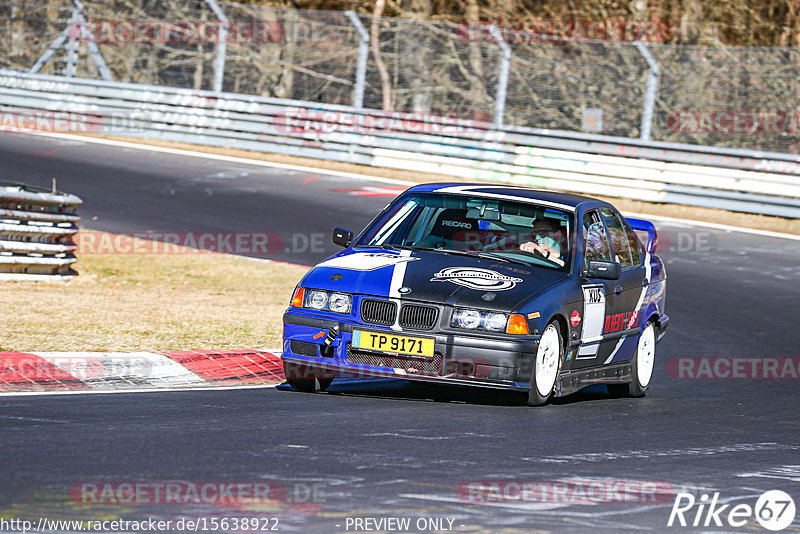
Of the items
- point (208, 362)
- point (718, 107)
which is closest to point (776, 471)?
point (208, 362)

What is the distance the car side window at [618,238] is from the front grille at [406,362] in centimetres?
226

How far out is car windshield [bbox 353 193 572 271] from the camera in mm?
8844

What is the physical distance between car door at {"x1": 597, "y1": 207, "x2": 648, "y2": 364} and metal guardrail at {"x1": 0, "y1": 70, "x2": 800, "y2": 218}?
1127 centimetres

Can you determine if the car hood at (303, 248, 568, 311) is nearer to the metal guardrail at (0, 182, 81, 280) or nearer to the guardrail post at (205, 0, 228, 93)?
the metal guardrail at (0, 182, 81, 280)

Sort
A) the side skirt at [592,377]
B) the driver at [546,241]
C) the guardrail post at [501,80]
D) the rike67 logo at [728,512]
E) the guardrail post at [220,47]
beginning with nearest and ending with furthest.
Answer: the rike67 logo at [728,512] < the side skirt at [592,377] < the driver at [546,241] < the guardrail post at [501,80] < the guardrail post at [220,47]

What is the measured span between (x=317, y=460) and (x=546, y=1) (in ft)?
84.9

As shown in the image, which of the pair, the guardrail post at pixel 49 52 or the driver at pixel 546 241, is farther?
the guardrail post at pixel 49 52

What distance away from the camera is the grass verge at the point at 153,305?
32.5 ft

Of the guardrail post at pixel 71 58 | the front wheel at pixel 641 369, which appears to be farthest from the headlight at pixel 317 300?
the guardrail post at pixel 71 58

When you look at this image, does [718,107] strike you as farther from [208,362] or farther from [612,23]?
[208,362]

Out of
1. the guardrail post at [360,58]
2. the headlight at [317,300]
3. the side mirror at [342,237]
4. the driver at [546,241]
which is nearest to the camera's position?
the headlight at [317,300]

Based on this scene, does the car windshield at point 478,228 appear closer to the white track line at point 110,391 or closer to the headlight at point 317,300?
the headlight at point 317,300

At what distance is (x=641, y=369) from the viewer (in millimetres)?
9648

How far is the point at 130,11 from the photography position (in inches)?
1029
